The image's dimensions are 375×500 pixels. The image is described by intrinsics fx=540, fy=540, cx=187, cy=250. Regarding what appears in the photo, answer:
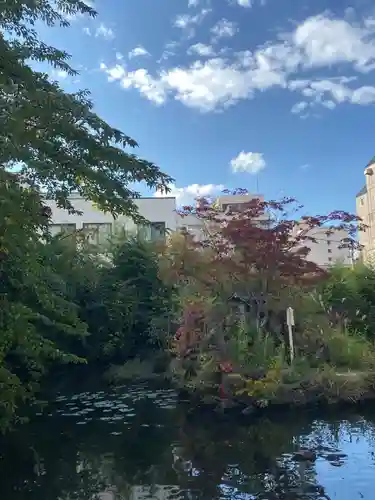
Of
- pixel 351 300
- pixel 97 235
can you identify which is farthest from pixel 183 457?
pixel 97 235

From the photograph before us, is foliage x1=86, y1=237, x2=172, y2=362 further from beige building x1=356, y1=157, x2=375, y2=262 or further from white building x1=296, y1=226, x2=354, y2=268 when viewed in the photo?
beige building x1=356, y1=157, x2=375, y2=262

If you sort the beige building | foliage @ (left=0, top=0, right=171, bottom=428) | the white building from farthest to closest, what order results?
the beige building < the white building < foliage @ (left=0, top=0, right=171, bottom=428)

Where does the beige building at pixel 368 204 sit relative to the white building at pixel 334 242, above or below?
above

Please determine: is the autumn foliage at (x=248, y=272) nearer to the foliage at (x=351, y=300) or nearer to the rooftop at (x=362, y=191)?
the foliage at (x=351, y=300)

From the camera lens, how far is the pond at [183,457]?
5.22 m

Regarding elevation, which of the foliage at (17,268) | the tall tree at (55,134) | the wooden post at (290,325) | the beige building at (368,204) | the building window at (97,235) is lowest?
the wooden post at (290,325)

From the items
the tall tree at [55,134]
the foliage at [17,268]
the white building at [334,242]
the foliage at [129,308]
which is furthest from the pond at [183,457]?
the foliage at [129,308]

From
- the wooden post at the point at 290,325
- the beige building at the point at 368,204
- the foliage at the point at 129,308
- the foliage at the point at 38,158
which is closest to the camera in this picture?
the foliage at the point at 38,158

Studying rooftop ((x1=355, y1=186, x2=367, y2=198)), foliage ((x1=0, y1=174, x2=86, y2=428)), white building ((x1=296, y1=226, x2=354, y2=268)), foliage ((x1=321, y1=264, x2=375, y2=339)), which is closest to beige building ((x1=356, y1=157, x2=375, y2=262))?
rooftop ((x1=355, y1=186, x2=367, y2=198))

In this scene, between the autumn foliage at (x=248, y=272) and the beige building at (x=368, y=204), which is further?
the beige building at (x=368, y=204)

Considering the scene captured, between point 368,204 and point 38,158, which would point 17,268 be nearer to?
point 38,158

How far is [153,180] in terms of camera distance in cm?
412

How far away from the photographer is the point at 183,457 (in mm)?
6477

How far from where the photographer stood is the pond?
5223 mm
